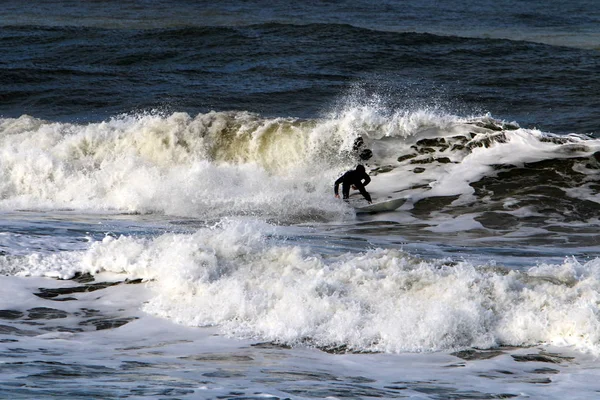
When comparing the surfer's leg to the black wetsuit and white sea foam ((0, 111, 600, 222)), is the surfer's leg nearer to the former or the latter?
the black wetsuit

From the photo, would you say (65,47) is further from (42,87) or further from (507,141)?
(507,141)

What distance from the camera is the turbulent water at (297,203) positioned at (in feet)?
26.2

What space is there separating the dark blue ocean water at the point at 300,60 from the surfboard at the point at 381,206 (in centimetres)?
603

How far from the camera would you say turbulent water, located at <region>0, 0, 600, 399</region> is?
8.00 meters

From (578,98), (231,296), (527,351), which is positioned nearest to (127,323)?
(231,296)

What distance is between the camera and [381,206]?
1583 cm

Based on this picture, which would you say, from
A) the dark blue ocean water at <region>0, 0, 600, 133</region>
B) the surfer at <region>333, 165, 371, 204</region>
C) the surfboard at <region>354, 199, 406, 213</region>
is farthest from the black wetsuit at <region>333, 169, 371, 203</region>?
the dark blue ocean water at <region>0, 0, 600, 133</region>

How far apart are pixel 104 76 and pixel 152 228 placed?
548 inches

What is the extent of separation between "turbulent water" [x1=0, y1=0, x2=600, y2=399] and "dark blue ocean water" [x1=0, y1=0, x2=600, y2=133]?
115 mm

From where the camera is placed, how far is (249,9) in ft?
118

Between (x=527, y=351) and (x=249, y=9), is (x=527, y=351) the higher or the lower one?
the lower one

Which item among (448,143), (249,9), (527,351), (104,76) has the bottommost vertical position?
(527,351)

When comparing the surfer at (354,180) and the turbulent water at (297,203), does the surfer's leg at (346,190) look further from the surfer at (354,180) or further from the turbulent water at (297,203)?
the turbulent water at (297,203)

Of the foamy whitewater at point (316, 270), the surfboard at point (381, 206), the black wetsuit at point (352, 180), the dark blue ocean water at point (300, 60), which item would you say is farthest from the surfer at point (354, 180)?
the dark blue ocean water at point (300, 60)
